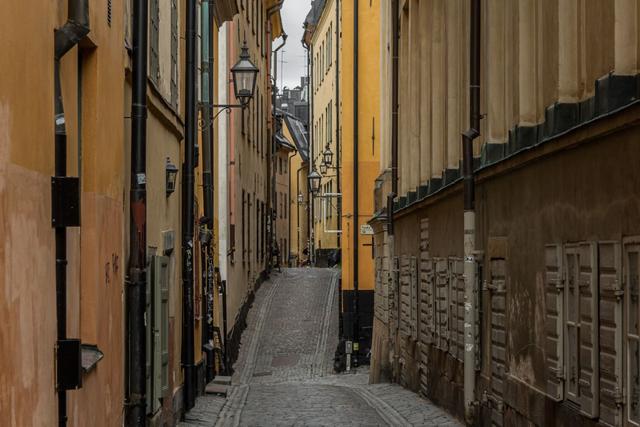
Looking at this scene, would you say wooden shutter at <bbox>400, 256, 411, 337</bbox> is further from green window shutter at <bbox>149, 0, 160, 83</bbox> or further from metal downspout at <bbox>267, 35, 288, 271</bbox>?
metal downspout at <bbox>267, 35, 288, 271</bbox>

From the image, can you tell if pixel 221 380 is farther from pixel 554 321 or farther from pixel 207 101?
pixel 554 321

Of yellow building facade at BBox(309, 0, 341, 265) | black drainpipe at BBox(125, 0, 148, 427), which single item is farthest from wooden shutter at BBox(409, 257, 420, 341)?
yellow building facade at BBox(309, 0, 341, 265)

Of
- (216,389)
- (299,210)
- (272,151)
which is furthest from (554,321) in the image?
(299,210)

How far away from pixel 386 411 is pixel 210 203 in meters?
4.19

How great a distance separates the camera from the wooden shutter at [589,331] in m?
9.45

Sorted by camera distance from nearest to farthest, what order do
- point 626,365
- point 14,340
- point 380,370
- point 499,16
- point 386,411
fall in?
point 14,340
point 626,365
point 499,16
point 386,411
point 380,370

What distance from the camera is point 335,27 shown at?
44.0m

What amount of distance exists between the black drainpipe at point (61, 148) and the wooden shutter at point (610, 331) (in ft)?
12.1

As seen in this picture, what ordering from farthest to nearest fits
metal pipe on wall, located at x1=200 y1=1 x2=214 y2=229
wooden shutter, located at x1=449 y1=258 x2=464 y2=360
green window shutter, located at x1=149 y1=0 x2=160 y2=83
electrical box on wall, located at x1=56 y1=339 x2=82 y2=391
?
metal pipe on wall, located at x1=200 y1=1 x2=214 y2=229, wooden shutter, located at x1=449 y1=258 x2=464 y2=360, green window shutter, located at x1=149 y1=0 x2=160 y2=83, electrical box on wall, located at x1=56 y1=339 x2=82 y2=391

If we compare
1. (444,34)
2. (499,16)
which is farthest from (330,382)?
Answer: (499,16)

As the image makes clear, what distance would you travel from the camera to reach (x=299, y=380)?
1113 inches

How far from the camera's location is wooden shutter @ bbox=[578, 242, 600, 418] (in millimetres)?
9445

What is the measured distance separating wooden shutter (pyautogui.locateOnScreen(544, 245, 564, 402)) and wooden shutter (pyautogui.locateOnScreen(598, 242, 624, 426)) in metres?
1.24

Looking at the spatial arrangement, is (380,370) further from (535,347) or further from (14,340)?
(14,340)
